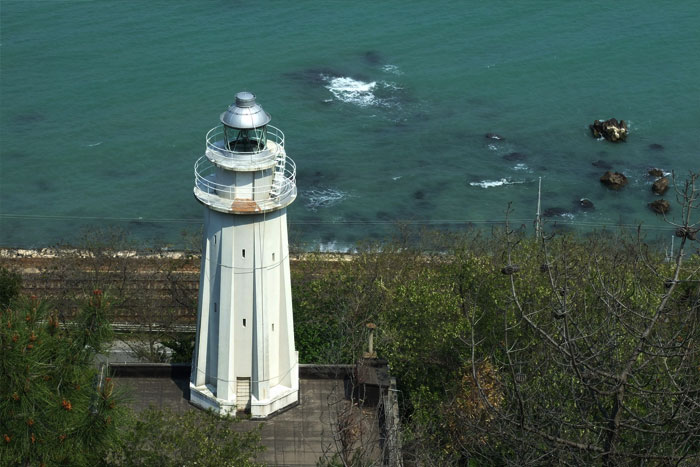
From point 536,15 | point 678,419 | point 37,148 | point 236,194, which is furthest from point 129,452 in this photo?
point 536,15

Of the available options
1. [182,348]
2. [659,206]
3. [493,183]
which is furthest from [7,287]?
[659,206]

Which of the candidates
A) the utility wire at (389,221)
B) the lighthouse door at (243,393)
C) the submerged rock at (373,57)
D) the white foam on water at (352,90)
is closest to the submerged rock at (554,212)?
the utility wire at (389,221)

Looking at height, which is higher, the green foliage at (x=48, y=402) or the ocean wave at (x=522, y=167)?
the green foliage at (x=48, y=402)

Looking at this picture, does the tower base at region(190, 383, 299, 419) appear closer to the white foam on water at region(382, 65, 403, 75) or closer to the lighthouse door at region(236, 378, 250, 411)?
the lighthouse door at region(236, 378, 250, 411)

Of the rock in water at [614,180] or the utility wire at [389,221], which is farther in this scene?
the rock in water at [614,180]

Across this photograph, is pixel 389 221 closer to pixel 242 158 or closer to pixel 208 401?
pixel 208 401

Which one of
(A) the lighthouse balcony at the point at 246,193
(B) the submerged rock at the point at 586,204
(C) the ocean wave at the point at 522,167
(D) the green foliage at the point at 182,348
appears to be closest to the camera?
(A) the lighthouse balcony at the point at 246,193

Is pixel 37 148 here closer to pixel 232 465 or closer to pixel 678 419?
pixel 232 465

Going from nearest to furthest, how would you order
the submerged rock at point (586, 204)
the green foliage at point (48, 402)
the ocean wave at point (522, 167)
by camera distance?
the green foliage at point (48, 402) < the submerged rock at point (586, 204) < the ocean wave at point (522, 167)

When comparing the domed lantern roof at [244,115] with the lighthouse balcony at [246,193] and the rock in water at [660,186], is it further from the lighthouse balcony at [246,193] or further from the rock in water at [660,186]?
the rock in water at [660,186]
